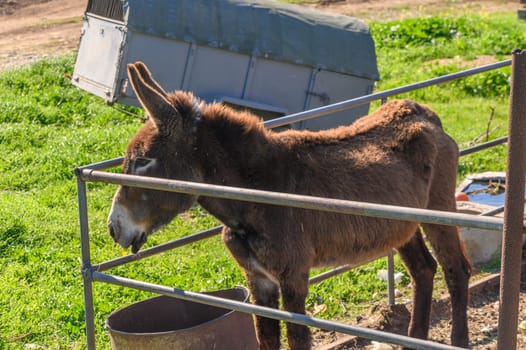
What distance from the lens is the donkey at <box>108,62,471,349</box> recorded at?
14.8 ft

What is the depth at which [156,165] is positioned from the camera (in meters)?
4.52

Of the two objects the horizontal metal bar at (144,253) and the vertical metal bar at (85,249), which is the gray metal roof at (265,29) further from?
the vertical metal bar at (85,249)

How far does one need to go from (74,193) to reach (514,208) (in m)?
7.28

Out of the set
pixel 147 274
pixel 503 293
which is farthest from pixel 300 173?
pixel 147 274

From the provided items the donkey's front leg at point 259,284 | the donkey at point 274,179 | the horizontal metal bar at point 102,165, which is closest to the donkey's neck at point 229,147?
the donkey at point 274,179

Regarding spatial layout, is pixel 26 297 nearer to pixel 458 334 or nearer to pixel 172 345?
pixel 172 345

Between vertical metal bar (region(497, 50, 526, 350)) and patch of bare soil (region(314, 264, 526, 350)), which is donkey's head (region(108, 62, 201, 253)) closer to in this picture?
patch of bare soil (region(314, 264, 526, 350))

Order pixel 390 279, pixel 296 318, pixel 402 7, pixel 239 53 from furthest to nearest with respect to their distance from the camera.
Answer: pixel 402 7, pixel 239 53, pixel 390 279, pixel 296 318

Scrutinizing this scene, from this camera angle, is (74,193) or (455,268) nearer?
(455,268)

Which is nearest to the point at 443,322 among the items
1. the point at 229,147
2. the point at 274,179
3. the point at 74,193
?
the point at 274,179

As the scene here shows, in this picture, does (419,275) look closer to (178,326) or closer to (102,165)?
(178,326)

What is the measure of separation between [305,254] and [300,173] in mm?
506

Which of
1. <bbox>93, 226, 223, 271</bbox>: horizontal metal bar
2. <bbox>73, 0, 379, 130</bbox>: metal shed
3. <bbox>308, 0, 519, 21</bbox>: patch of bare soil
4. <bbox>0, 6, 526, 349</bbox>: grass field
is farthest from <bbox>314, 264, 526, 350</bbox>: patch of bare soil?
<bbox>308, 0, 519, 21</bbox>: patch of bare soil

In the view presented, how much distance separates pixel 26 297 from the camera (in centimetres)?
663
